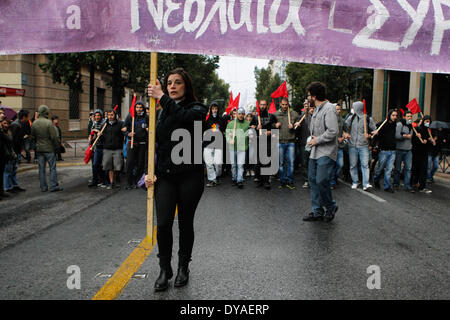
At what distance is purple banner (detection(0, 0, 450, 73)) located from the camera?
3.53m

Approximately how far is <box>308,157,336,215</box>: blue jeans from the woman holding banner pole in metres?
3.01

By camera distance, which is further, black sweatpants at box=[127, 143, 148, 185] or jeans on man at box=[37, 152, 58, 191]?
black sweatpants at box=[127, 143, 148, 185]

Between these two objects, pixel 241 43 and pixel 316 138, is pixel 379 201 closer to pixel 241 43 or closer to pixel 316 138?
pixel 316 138

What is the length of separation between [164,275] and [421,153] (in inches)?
333

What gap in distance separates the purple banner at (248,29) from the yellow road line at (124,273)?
1979 mm

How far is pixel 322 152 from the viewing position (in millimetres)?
6289

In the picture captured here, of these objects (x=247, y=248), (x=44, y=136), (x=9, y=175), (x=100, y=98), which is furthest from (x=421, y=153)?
(x=100, y=98)

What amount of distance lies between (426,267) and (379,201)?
13.3 feet

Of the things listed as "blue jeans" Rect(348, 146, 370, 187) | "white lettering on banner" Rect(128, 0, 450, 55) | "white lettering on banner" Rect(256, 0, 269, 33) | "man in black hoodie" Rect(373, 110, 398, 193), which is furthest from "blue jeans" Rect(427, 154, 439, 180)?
"white lettering on banner" Rect(256, 0, 269, 33)

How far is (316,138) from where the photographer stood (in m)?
6.25

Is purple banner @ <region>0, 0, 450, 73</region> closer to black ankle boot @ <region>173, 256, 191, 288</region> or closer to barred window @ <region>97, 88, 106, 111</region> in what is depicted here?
black ankle boot @ <region>173, 256, 191, 288</region>

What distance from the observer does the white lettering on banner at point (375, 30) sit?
138 inches

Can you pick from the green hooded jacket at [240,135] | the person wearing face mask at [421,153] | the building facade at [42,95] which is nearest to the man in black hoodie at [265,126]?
the green hooded jacket at [240,135]
